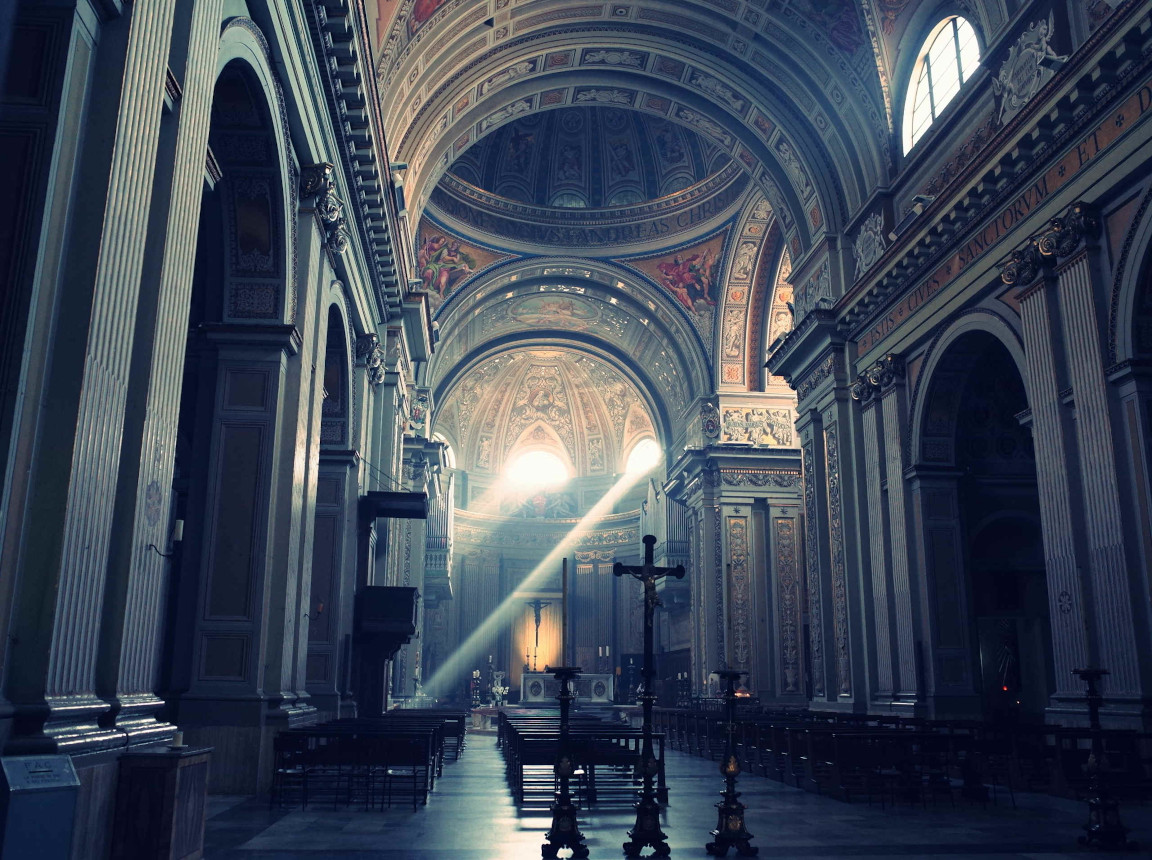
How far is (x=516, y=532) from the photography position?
38.6 meters

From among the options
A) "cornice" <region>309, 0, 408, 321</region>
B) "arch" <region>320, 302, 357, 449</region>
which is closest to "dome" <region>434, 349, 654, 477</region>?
"cornice" <region>309, 0, 408, 321</region>

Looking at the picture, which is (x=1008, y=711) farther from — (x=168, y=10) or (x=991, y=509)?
(x=168, y=10)

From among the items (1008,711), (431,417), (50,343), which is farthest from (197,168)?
(431,417)

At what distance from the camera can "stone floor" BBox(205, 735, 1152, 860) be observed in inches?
243

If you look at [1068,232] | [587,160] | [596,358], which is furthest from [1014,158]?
[596,358]

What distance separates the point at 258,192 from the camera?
995 centimetres

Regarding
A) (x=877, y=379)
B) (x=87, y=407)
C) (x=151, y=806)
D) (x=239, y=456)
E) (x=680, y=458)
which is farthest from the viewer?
(x=680, y=458)

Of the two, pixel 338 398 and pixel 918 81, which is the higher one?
pixel 918 81

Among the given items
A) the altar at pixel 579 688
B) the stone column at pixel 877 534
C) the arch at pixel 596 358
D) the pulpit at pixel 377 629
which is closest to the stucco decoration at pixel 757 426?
the arch at pixel 596 358

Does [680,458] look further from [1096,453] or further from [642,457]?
[1096,453]

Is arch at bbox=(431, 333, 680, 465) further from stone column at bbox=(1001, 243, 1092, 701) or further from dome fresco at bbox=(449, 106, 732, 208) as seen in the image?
stone column at bbox=(1001, 243, 1092, 701)

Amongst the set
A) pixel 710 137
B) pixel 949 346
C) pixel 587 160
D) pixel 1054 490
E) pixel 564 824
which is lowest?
pixel 564 824

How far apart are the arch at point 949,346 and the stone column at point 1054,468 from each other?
49 centimetres

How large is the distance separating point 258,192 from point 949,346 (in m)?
9.26
